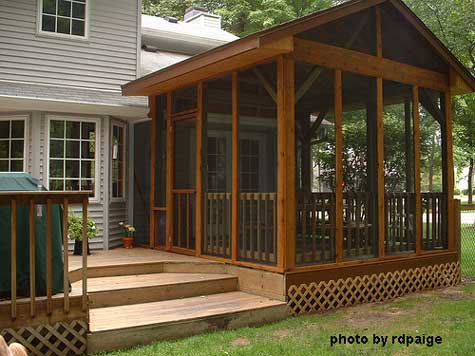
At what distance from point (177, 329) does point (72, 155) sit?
432cm

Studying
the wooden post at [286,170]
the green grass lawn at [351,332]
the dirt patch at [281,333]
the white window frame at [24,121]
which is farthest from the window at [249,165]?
the dirt patch at [281,333]

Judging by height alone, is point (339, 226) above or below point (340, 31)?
below

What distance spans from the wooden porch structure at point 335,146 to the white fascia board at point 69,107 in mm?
331

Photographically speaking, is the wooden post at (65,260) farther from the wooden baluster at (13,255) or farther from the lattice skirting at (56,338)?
the wooden baluster at (13,255)

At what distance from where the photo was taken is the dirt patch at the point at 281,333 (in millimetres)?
4788

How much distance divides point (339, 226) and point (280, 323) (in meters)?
1.42

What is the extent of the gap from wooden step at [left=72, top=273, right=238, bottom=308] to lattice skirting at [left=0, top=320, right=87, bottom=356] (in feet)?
2.48

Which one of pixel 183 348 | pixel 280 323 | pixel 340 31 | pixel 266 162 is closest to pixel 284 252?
pixel 280 323

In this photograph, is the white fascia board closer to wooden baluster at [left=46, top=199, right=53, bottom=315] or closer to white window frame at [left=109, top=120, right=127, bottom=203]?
white window frame at [left=109, top=120, right=127, bottom=203]

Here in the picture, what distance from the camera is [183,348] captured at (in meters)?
4.32

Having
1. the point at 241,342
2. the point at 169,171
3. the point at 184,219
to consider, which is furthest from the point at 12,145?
the point at 241,342

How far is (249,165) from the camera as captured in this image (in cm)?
998

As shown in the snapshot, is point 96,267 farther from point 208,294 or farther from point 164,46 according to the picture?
point 164,46

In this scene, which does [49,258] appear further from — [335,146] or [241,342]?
[335,146]
